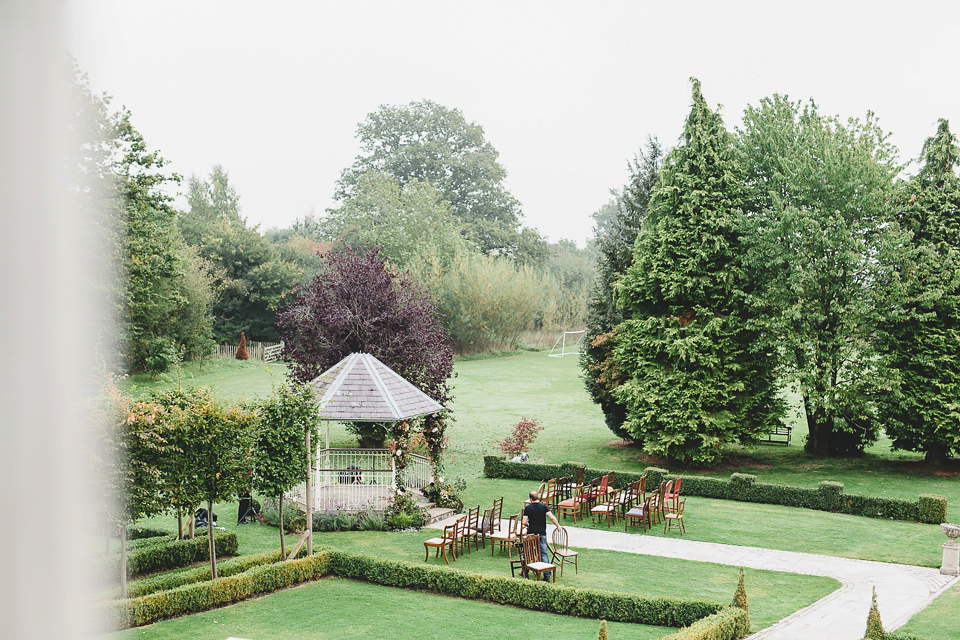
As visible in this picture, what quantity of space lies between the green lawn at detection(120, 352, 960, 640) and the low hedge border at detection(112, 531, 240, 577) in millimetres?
576

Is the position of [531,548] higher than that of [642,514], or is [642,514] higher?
[531,548]

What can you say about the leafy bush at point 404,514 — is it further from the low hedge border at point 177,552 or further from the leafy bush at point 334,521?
the low hedge border at point 177,552

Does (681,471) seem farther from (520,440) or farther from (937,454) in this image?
(937,454)

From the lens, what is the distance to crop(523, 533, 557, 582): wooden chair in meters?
11.3

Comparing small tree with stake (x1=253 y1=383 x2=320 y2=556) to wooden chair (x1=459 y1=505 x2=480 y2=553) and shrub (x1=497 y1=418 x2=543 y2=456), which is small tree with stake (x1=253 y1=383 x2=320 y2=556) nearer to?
wooden chair (x1=459 y1=505 x2=480 y2=553)

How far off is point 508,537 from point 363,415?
4222mm

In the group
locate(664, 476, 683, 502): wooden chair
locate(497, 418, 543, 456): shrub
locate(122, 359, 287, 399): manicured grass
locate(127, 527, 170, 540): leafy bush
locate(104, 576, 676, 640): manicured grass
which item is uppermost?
locate(122, 359, 287, 399): manicured grass

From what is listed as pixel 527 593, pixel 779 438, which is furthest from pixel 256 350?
pixel 527 593

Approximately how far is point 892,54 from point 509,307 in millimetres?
41592

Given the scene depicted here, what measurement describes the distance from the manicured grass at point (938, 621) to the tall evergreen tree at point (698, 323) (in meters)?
10.1

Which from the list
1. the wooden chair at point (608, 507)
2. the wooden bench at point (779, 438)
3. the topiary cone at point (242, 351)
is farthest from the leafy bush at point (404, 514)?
the topiary cone at point (242, 351)

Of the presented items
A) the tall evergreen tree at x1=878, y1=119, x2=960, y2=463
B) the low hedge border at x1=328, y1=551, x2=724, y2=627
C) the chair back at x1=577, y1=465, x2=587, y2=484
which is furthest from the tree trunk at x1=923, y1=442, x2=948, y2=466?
the low hedge border at x1=328, y1=551, x2=724, y2=627

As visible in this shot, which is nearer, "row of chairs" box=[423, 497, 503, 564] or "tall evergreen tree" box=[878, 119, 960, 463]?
"row of chairs" box=[423, 497, 503, 564]

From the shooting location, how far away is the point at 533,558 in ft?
38.3
